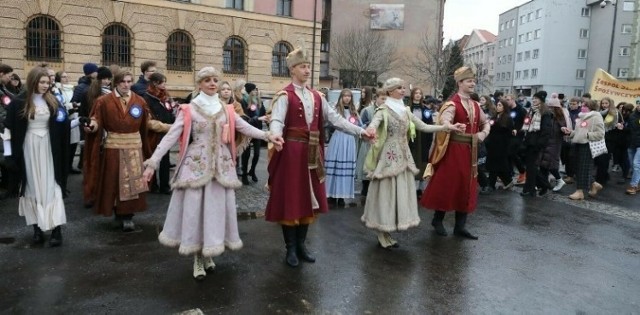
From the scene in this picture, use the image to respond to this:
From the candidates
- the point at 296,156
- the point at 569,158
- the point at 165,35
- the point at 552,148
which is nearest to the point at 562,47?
the point at 165,35

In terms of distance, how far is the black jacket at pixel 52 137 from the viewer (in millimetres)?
5172

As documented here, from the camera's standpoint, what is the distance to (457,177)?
6.19 meters

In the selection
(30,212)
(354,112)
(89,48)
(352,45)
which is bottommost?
(30,212)

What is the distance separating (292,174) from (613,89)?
1310 cm

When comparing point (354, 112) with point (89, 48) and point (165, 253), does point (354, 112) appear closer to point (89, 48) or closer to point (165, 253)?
point (165, 253)

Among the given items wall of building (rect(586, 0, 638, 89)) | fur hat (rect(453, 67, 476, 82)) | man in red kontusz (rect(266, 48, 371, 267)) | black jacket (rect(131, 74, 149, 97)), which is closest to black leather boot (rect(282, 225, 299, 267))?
man in red kontusz (rect(266, 48, 371, 267))

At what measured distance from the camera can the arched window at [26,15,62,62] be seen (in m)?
22.2

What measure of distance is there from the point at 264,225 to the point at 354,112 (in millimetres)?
2655

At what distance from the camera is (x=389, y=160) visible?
569 cm

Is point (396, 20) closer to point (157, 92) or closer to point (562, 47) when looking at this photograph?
point (562, 47)

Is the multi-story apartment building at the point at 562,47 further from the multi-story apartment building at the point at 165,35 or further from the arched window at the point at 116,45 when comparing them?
the arched window at the point at 116,45

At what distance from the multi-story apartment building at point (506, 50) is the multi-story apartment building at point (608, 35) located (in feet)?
40.6

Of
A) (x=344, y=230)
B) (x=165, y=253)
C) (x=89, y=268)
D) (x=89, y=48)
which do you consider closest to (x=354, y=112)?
(x=344, y=230)

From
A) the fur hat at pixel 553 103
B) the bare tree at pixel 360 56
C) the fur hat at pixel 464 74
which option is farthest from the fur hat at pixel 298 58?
the bare tree at pixel 360 56
